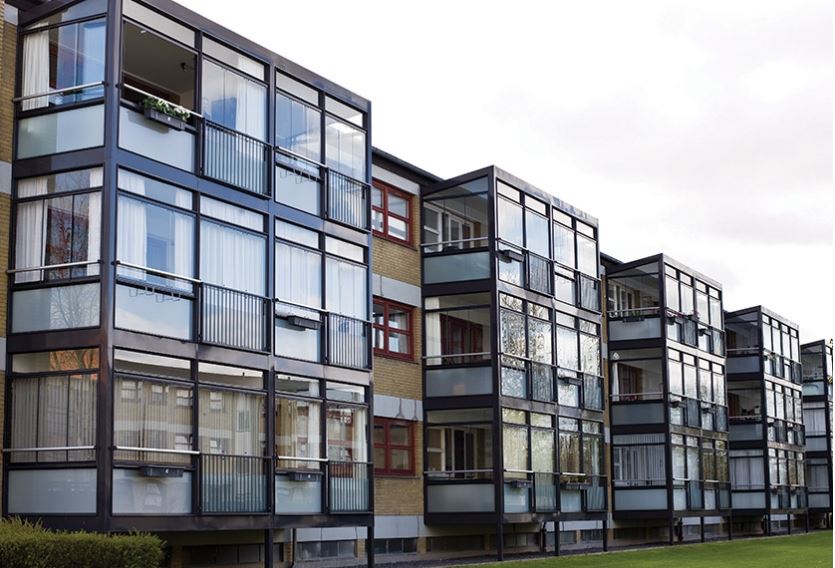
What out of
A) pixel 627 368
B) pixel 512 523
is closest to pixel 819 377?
pixel 627 368

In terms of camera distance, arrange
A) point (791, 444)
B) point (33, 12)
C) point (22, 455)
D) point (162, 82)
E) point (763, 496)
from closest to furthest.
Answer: point (22, 455), point (33, 12), point (162, 82), point (763, 496), point (791, 444)

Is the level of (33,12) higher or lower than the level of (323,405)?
higher

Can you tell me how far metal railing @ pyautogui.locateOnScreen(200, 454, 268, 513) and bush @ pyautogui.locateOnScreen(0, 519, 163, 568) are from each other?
3528 mm

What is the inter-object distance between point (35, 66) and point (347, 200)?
703cm

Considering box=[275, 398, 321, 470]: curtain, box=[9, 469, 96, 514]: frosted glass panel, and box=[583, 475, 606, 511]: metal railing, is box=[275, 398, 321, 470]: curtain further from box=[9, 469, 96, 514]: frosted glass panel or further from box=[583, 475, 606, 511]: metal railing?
box=[583, 475, 606, 511]: metal railing

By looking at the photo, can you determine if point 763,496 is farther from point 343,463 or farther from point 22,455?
point 22,455

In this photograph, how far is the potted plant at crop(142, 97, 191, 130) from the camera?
64.0 ft

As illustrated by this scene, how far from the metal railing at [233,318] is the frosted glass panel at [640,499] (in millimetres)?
20635

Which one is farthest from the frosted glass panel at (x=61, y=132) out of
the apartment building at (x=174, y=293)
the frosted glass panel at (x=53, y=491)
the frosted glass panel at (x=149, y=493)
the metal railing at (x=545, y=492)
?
the metal railing at (x=545, y=492)

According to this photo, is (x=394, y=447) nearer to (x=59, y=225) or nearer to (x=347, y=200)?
(x=347, y=200)

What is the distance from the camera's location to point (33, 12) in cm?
1980

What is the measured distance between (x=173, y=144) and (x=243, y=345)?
357 centimetres

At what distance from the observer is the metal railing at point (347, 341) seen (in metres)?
23.8

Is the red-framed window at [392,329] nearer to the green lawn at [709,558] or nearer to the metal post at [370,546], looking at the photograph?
the metal post at [370,546]
